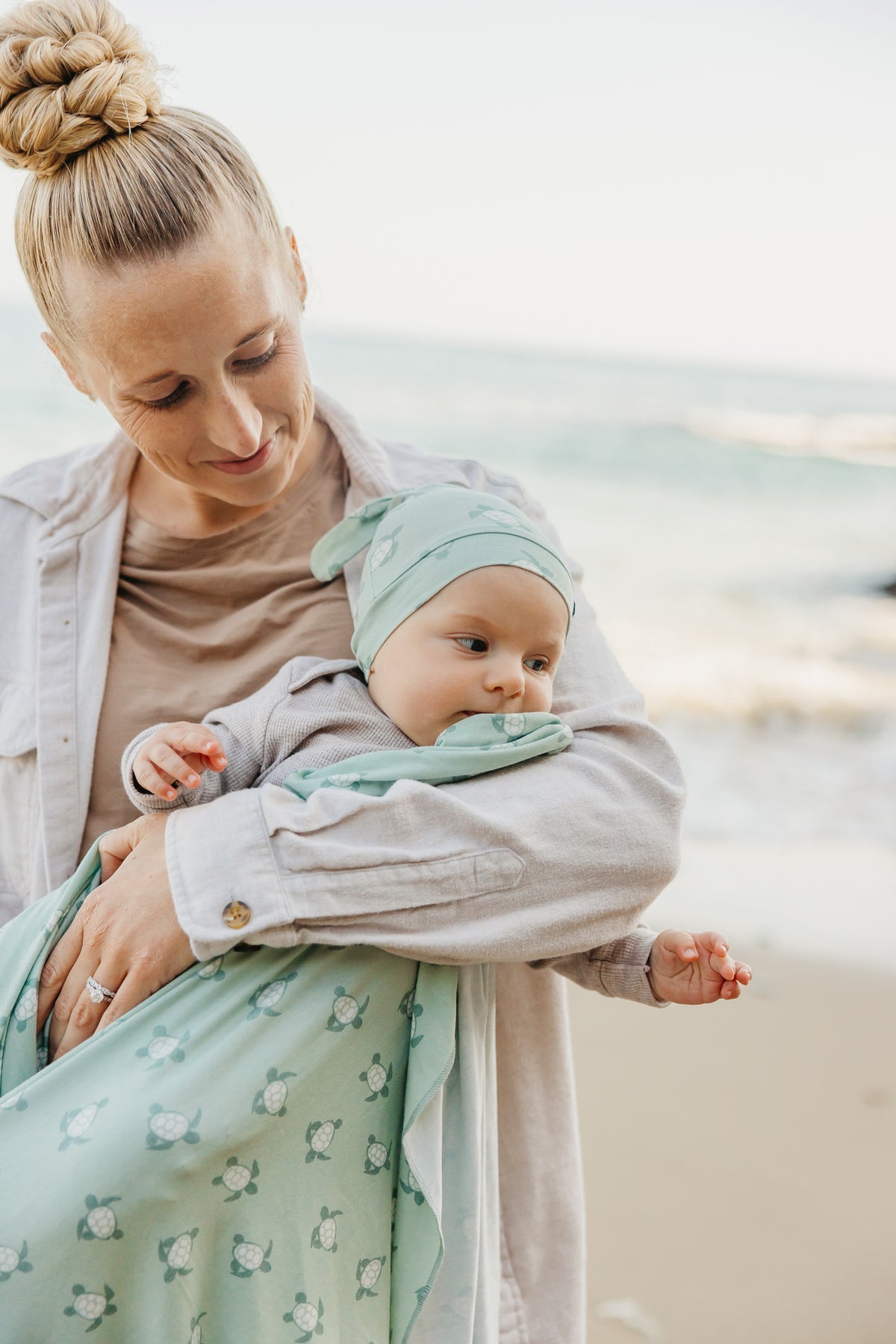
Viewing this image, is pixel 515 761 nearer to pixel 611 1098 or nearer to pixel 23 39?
pixel 23 39

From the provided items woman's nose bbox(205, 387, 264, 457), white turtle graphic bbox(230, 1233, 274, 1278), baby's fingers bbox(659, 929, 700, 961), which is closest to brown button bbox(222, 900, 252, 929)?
white turtle graphic bbox(230, 1233, 274, 1278)

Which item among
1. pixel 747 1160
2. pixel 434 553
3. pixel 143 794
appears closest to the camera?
pixel 143 794

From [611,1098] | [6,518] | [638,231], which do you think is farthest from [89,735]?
[638,231]

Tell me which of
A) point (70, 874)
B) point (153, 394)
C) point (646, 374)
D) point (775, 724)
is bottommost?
point (646, 374)

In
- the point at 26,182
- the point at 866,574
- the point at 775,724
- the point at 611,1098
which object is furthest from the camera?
the point at 866,574

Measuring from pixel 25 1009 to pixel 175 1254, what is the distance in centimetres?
35

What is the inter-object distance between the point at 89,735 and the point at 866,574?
10491mm

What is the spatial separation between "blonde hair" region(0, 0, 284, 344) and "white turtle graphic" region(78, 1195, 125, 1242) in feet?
3.94

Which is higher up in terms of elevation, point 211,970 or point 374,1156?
point 211,970

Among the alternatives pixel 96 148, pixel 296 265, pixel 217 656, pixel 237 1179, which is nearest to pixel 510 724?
pixel 217 656

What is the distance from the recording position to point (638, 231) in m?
18.5

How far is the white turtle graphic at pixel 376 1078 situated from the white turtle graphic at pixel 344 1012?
0.20ft

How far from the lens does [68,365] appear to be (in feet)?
5.72

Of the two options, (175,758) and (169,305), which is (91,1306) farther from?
(169,305)
